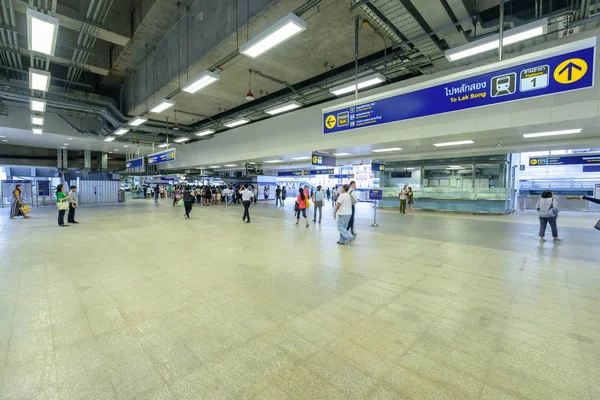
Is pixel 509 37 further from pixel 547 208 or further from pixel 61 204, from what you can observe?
pixel 61 204

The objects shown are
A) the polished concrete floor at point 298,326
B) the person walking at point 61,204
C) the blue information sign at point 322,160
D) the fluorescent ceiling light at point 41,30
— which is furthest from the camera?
the blue information sign at point 322,160

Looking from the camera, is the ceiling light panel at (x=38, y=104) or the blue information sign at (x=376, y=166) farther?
the blue information sign at (x=376, y=166)

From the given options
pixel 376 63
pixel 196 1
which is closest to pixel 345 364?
pixel 376 63

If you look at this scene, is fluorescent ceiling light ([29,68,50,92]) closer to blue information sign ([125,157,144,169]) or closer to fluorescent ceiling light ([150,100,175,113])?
fluorescent ceiling light ([150,100,175,113])

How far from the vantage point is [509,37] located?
383cm

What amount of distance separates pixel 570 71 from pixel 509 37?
110 cm

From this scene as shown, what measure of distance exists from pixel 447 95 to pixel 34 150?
2666 centimetres

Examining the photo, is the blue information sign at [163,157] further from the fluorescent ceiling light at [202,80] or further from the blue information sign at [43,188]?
the blue information sign at [43,188]

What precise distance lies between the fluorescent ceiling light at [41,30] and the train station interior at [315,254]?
4cm

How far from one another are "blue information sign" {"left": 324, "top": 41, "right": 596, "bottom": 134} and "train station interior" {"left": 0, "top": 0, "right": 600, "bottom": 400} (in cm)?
2

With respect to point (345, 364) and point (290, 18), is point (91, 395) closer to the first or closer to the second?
point (345, 364)

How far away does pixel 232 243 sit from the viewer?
636 centimetres

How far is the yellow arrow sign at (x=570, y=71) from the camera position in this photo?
3.13m

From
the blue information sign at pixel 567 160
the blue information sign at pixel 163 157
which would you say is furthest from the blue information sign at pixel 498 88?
the blue information sign at pixel 567 160
